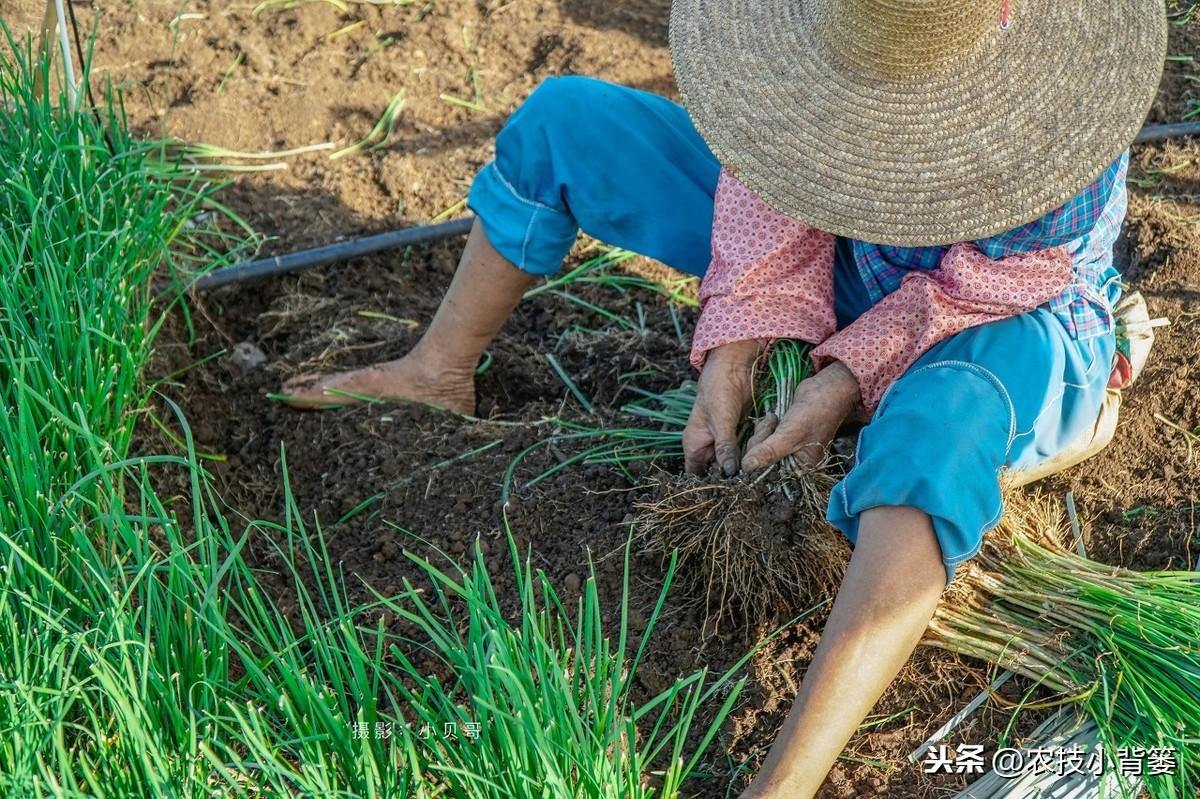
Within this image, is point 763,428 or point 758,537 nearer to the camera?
point 758,537

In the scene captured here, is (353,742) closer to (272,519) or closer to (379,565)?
(379,565)

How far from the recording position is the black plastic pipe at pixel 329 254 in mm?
2828

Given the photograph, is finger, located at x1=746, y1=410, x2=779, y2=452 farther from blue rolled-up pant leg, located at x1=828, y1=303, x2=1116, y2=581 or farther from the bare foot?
the bare foot

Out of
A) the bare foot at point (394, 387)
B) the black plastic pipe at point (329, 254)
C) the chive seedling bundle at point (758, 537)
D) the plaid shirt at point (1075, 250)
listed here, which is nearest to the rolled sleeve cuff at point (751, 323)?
the plaid shirt at point (1075, 250)

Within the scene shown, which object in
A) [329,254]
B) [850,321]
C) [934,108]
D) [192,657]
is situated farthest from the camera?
[329,254]

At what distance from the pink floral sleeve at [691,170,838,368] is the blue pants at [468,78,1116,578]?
94 mm

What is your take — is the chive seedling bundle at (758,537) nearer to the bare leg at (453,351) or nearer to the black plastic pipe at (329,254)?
the bare leg at (453,351)

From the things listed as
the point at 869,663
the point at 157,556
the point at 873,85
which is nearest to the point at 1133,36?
the point at 873,85

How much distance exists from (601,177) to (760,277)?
34 cm

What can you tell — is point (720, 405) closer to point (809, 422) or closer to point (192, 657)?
point (809, 422)

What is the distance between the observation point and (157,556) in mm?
1953

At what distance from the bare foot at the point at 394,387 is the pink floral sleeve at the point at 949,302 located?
30.6 inches

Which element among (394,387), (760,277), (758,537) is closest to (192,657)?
(758,537)

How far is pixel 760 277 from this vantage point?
2.19 meters
